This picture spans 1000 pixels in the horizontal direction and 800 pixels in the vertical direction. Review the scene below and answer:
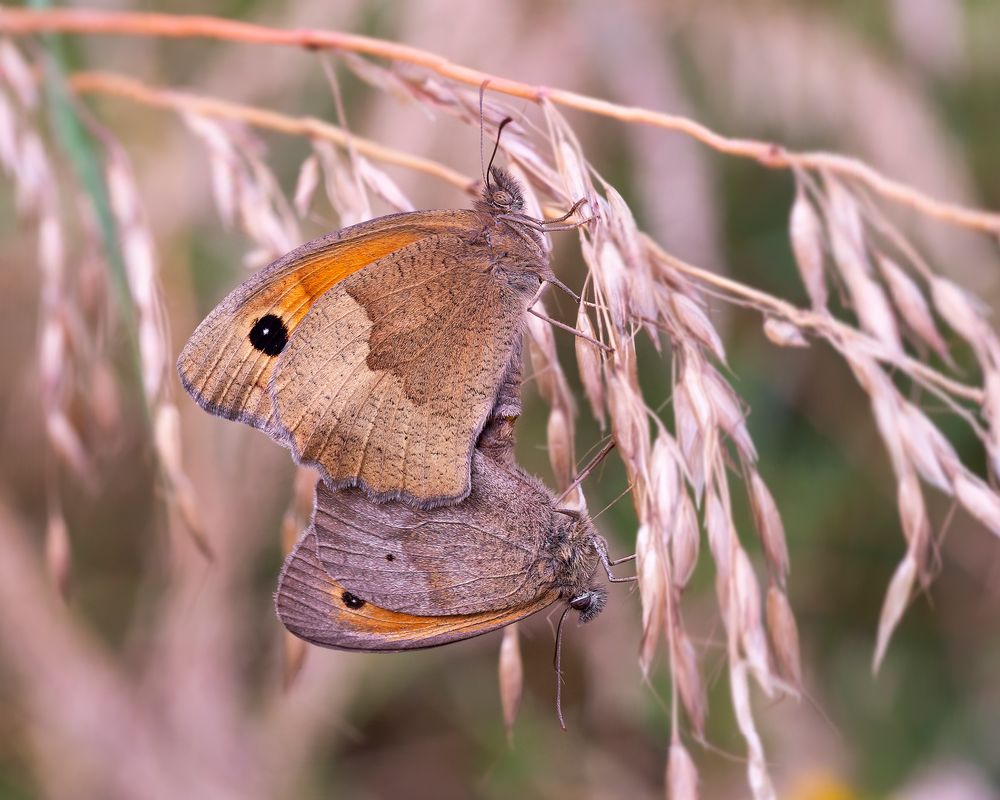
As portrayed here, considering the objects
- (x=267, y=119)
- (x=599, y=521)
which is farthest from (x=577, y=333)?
(x=599, y=521)

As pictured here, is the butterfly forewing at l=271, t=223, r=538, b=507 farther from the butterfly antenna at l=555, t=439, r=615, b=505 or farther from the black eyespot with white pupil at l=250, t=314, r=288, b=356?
the butterfly antenna at l=555, t=439, r=615, b=505

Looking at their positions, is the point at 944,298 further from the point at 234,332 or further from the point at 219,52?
the point at 219,52

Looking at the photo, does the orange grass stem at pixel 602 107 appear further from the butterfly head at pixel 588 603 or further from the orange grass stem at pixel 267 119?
the butterfly head at pixel 588 603

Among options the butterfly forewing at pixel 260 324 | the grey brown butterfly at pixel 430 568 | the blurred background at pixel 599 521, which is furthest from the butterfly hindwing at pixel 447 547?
the blurred background at pixel 599 521

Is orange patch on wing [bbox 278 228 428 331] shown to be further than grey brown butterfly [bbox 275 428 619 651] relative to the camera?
Yes

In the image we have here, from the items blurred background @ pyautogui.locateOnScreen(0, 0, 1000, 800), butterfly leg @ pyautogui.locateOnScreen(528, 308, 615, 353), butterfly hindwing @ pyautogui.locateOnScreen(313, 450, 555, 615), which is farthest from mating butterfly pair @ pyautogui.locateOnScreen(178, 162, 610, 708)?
blurred background @ pyautogui.locateOnScreen(0, 0, 1000, 800)

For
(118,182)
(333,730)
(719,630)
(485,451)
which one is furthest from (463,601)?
(333,730)

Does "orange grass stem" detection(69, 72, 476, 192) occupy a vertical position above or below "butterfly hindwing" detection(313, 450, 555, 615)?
above
